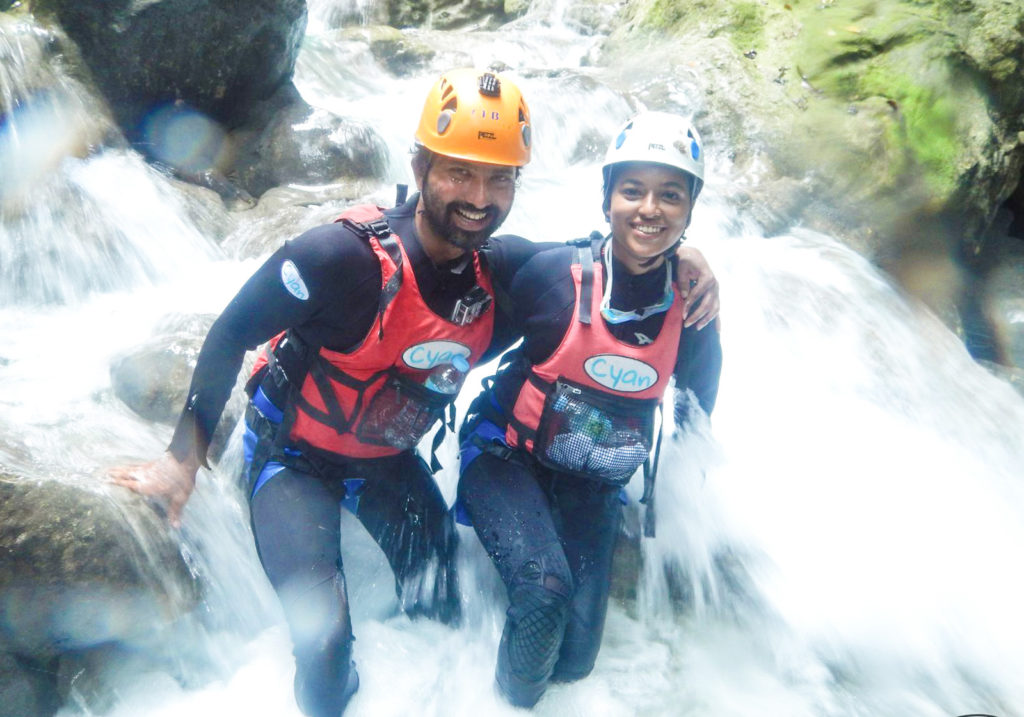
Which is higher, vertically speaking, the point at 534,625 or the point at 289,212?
the point at 289,212

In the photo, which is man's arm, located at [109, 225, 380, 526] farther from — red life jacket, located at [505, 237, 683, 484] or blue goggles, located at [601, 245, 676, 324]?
blue goggles, located at [601, 245, 676, 324]

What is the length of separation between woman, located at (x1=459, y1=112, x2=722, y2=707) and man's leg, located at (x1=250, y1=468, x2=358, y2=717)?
612 mm

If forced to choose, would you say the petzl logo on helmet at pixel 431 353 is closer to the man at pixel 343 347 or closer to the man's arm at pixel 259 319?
the man at pixel 343 347

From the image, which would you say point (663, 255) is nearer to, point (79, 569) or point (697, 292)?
point (697, 292)

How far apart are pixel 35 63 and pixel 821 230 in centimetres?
693

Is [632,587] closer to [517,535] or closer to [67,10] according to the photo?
[517,535]

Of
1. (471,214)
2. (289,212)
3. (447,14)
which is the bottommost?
(289,212)

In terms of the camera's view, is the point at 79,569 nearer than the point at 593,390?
Yes

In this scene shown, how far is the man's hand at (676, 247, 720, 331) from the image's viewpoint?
10.0 ft

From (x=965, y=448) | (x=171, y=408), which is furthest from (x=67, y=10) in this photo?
(x=965, y=448)

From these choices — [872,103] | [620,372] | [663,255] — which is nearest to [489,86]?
[663,255]

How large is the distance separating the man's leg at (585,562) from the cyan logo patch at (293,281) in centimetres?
142

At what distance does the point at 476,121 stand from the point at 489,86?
19 centimetres

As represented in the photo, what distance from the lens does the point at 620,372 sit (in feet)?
9.83
